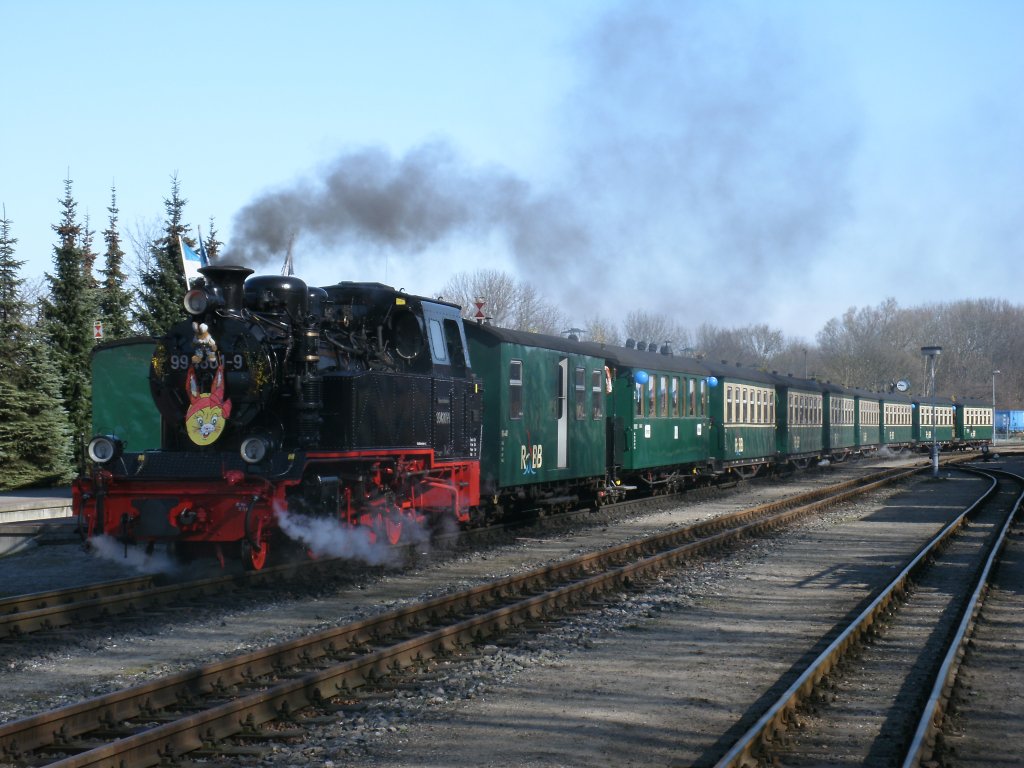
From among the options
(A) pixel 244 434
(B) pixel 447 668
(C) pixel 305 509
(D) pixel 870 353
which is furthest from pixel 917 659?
(D) pixel 870 353

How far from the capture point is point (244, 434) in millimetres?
11375

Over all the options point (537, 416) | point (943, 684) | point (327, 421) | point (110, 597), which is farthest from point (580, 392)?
point (943, 684)

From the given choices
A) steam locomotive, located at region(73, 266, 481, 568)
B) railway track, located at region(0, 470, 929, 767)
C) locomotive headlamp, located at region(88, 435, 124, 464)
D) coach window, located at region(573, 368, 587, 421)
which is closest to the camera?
railway track, located at region(0, 470, 929, 767)

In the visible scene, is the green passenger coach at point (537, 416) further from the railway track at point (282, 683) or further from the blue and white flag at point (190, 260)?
the blue and white flag at point (190, 260)

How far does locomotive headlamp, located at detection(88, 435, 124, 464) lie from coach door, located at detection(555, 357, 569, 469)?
8467 mm

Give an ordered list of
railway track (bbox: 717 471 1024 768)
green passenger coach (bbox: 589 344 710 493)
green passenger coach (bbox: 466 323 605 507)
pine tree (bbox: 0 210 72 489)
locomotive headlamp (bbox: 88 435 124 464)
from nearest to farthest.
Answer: railway track (bbox: 717 471 1024 768) < locomotive headlamp (bbox: 88 435 124 464) < green passenger coach (bbox: 466 323 605 507) < green passenger coach (bbox: 589 344 710 493) < pine tree (bbox: 0 210 72 489)

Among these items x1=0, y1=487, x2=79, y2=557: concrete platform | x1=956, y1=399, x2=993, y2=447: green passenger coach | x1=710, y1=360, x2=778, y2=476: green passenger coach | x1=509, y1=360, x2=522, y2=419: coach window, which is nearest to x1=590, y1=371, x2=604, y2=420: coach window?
x1=509, y1=360, x2=522, y2=419: coach window

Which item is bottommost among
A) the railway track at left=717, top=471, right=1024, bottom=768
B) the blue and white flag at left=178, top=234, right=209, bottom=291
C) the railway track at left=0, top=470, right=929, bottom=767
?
the railway track at left=717, top=471, right=1024, bottom=768

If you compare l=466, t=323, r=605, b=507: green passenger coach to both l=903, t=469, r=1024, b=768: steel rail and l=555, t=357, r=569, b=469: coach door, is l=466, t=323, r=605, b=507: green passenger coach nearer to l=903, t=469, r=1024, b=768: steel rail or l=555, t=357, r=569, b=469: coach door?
l=555, t=357, r=569, b=469: coach door

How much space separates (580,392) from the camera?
19281 millimetres

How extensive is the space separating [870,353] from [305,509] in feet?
317

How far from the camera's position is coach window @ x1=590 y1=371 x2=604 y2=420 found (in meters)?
20.0

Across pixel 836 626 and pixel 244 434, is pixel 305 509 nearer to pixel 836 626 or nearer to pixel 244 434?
pixel 244 434

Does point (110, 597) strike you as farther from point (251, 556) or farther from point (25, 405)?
point (25, 405)
